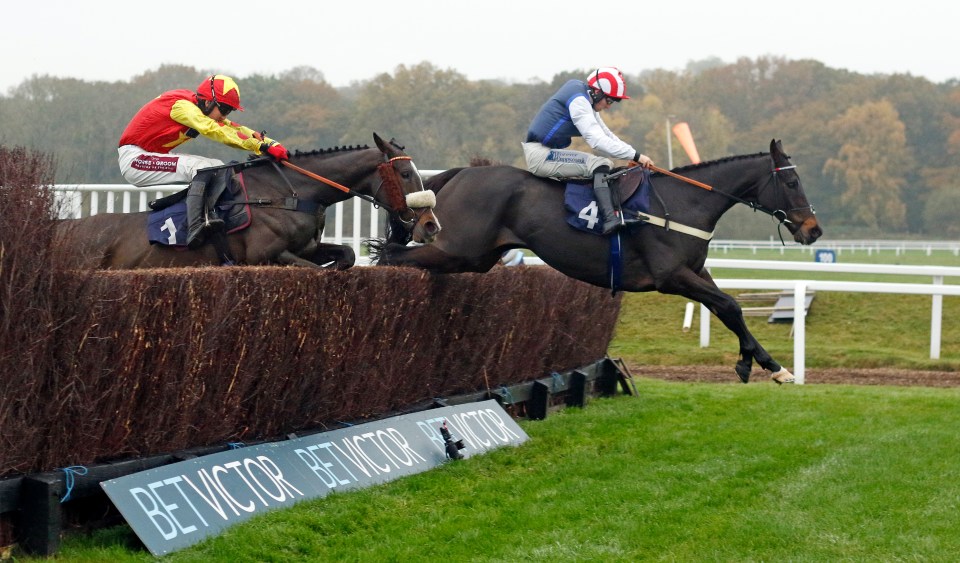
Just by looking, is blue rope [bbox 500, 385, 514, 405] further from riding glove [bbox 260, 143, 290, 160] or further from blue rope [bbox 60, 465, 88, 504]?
blue rope [bbox 60, 465, 88, 504]

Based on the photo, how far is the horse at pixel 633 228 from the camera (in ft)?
23.4

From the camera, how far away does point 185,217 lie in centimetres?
674

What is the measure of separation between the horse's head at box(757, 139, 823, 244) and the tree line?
57.6ft

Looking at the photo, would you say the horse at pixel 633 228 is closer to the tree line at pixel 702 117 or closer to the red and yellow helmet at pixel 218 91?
the red and yellow helmet at pixel 218 91

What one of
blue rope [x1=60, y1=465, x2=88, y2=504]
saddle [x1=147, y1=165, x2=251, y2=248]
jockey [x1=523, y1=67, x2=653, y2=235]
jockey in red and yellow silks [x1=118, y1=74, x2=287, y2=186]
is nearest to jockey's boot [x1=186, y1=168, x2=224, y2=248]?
saddle [x1=147, y1=165, x2=251, y2=248]

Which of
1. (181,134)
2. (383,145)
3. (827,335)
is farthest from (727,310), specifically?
(827,335)

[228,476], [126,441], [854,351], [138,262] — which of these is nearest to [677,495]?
[228,476]

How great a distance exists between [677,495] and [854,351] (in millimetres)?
7839

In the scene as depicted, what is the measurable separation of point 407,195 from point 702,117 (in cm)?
5491

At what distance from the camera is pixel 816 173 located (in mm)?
56156

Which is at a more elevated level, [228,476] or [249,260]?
[249,260]

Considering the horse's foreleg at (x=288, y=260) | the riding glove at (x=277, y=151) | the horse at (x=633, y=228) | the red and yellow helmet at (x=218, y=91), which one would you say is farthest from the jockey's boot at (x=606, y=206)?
the red and yellow helmet at (x=218, y=91)

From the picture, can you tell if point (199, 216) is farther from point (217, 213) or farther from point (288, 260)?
point (288, 260)

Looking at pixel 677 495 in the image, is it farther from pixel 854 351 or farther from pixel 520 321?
pixel 854 351
